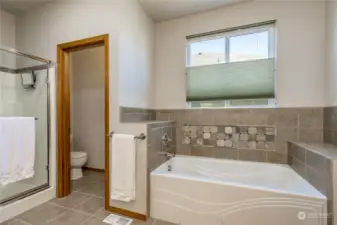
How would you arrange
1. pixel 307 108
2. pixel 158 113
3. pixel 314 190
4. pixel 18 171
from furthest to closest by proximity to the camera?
pixel 158 113, pixel 307 108, pixel 18 171, pixel 314 190

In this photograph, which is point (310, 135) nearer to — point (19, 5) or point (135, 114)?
point (135, 114)

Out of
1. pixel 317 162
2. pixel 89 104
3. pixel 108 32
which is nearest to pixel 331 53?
pixel 317 162

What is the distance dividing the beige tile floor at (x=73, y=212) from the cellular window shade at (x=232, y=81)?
66.8 inches

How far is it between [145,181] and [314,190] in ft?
4.91

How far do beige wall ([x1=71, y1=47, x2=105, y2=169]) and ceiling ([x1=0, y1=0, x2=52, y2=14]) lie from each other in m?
1.02

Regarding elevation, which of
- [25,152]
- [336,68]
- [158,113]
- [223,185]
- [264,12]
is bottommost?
[223,185]

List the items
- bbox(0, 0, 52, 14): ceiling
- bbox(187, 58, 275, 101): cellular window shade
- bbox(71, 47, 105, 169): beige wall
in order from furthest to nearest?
bbox(71, 47, 105, 169): beige wall
bbox(0, 0, 52, 14): ceiling
bbox(187, 58, 275, 101): cellular window shade

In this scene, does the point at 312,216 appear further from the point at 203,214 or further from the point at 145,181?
the point at 145,181

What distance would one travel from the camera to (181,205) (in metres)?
1.69

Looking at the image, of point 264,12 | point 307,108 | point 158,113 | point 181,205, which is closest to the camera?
point 181,205

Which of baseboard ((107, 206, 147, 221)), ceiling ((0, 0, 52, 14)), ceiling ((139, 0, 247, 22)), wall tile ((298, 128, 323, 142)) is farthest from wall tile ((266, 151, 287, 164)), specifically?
ceiling ((0, 0, 52, 14))

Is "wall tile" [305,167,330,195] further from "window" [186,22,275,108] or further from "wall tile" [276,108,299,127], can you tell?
"window" [186,22,275,108]

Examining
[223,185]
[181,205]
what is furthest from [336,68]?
[181,205]

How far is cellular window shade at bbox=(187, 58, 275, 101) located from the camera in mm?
2182
